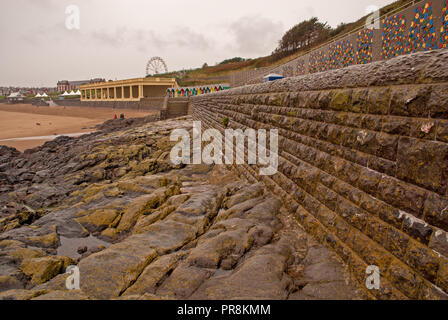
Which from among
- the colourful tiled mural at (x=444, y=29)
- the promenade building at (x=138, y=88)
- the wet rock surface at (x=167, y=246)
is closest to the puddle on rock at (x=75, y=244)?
the wet rock surface at (x=167, y=246)

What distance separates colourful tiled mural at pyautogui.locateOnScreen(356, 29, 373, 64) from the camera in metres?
10.7

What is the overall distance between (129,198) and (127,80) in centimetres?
5275

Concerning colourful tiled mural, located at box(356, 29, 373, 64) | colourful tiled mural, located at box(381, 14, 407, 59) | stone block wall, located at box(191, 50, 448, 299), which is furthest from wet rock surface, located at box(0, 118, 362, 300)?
colourful tiled mural, located at box(356, 29, 373, 64)

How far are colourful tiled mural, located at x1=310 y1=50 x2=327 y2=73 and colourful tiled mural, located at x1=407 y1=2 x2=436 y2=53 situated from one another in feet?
18.5

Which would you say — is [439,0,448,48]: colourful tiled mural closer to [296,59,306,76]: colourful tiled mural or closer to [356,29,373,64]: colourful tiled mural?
[356,29,373,64]: colourful tiled mural

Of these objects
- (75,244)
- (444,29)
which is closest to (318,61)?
(444,29)

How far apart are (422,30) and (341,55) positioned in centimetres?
484

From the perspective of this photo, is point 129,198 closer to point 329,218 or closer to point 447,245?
point 329,218

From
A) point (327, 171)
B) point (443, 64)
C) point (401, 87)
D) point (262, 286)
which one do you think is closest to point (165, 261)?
point (262, 286)

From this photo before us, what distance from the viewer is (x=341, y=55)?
42.1ft

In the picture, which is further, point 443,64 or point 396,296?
point 396,296

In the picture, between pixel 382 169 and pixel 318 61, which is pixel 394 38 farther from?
pixel 382 169

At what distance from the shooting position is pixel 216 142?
12430 millimetres
